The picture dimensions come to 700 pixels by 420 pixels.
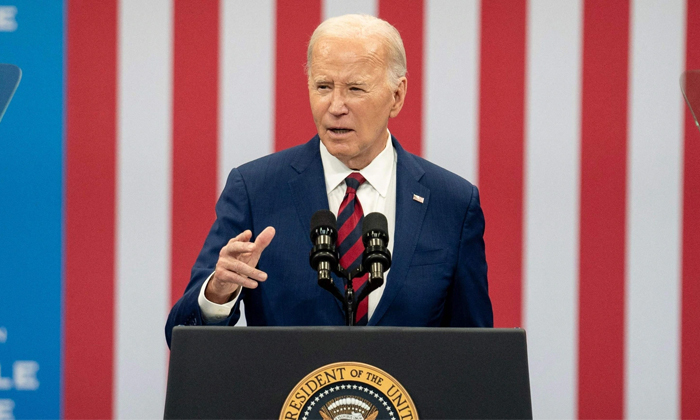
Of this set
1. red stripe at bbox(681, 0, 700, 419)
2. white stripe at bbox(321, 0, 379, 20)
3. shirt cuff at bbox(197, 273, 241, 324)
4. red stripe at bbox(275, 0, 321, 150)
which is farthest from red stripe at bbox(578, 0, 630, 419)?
shirt cuff at bbox(197, 273, 241, 324)

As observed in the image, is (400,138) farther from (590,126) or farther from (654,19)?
(654,19)

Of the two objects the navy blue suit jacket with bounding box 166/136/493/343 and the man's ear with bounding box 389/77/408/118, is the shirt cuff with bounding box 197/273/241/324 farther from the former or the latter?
the man's ear with bounding box 389/77/408/118

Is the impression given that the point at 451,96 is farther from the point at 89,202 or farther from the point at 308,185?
the point at 89,202

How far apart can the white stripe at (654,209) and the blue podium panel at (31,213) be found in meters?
1.80

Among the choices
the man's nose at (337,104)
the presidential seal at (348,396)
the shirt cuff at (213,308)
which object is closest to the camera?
the presidential seal at (348,396)

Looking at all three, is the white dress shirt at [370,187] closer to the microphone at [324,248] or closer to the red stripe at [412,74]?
the microphone at [324,248]

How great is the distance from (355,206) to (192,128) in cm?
104

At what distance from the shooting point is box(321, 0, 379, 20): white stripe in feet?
8.54

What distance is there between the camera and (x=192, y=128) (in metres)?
2.59

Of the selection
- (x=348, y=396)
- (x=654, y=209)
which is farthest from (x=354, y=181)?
(x=654, y=209)

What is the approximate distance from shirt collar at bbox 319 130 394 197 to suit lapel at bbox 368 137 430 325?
0.03 metres

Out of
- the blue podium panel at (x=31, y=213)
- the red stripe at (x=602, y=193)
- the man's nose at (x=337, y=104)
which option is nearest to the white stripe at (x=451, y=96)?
the red stripe at (x=602, y=193)

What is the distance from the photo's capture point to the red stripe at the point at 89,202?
2.57 metres

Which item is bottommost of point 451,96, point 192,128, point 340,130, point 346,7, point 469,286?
point 469,286
